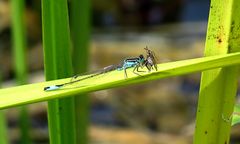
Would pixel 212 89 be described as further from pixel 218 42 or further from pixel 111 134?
pixel 111 134

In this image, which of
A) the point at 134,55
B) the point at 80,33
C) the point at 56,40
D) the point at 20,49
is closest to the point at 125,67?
the point at 56,40

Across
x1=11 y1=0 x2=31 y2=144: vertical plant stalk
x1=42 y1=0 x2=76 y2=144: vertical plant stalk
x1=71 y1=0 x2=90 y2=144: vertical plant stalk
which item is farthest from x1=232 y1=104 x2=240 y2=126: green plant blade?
x1=11 y1=0 x2=31 y2=144: vertical plant stalk

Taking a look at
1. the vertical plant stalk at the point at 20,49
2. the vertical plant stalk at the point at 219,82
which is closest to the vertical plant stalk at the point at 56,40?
the vertical plant stalk at the point at 219,82

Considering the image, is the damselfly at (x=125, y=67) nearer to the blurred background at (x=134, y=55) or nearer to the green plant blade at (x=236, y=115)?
the green plant blade at (x=236, y=115)

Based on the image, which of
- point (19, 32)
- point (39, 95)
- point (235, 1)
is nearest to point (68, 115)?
point (39, 95)

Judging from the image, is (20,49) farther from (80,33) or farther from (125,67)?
(125,67)

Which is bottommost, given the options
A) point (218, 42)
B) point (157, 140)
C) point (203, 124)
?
point (157, 140)
